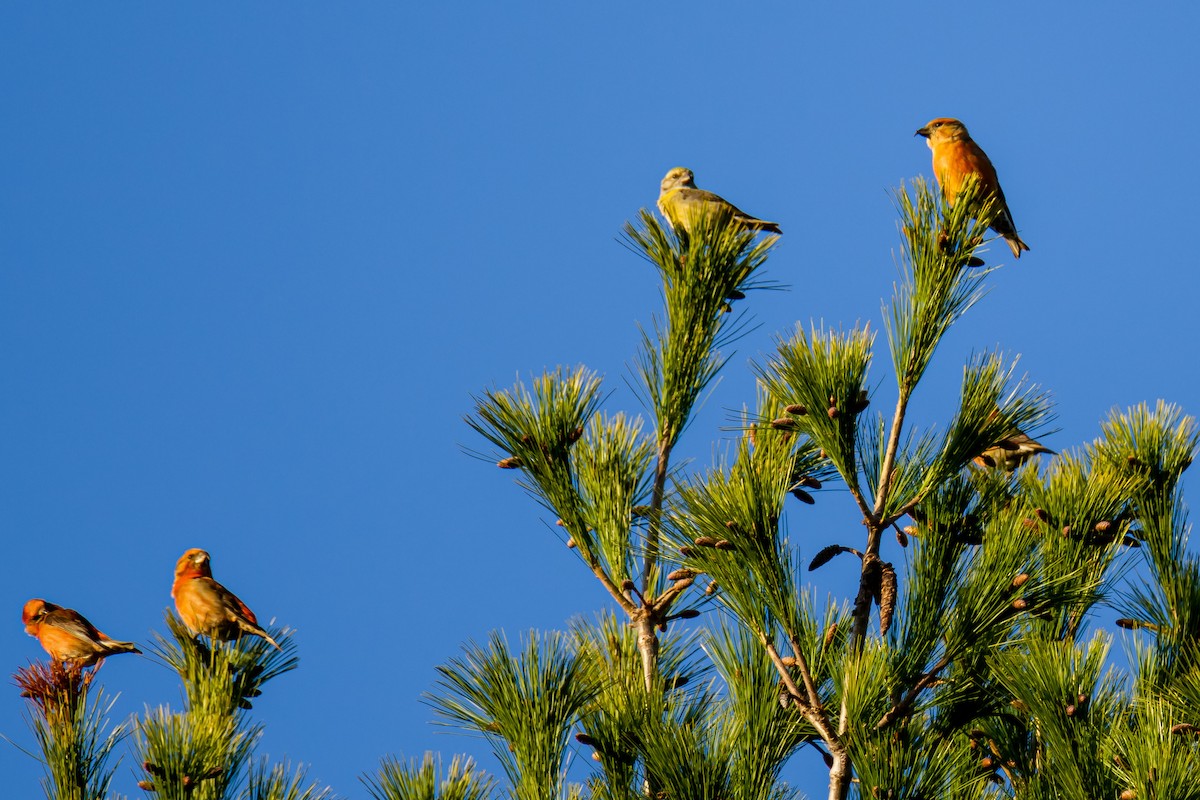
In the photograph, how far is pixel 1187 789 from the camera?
3590 mm

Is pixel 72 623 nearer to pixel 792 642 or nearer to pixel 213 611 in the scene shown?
pixel 213 611

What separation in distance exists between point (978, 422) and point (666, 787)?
1377 millimetres

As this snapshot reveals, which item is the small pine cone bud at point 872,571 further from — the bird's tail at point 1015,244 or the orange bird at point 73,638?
the bird's tail at point 1015,244

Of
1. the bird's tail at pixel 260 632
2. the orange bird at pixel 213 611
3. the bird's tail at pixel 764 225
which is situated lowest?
the bird's tail at pixel 260 632

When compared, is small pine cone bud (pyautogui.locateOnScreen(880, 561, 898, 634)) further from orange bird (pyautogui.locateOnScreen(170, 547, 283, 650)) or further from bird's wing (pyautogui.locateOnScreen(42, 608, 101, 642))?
bird's wing (pyautogui.locateOnScreen(42, 608, 101, 642))

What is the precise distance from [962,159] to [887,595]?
363 cm

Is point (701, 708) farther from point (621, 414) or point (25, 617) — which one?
point (25, 617)

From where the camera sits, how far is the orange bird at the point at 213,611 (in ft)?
14.8

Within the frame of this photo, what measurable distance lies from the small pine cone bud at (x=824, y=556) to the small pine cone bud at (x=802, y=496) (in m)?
0.26

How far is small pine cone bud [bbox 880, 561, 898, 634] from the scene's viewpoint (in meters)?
3.76

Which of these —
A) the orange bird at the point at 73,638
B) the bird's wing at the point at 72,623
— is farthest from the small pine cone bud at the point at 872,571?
the bird's wing at the point at 72,623

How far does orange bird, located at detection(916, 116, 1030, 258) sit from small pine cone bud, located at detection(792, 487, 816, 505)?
280 centimetres

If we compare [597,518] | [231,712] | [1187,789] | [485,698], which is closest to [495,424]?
[597,518]

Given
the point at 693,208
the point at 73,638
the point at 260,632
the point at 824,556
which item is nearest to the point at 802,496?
the point at 824,556
